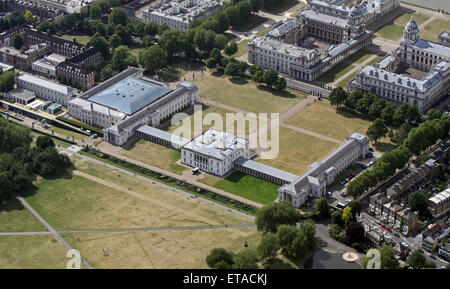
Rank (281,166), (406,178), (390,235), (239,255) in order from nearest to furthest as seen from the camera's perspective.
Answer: (239,255)
(390,235)
(406,178)
(281,166)

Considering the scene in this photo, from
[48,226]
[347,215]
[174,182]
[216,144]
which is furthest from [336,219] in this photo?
[48,226]

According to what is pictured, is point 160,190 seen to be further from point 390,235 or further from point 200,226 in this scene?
point 390,235

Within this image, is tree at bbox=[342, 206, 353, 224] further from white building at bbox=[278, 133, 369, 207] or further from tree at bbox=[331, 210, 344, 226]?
white building at bbox=[278, 133, 369, 207]

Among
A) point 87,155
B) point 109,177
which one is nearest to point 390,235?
point 109,177

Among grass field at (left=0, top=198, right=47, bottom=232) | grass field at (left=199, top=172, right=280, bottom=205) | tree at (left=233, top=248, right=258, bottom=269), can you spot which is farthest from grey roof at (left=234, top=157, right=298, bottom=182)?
grass field at (left=0, top=198, right=47, bottom=232)

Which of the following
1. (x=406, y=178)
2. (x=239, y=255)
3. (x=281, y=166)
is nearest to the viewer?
(x=239, y=255)

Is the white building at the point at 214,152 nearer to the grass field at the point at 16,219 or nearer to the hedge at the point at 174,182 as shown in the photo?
the hedge at the point at 174,182

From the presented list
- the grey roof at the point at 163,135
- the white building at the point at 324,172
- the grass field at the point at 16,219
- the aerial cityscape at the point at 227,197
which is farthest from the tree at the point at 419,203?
the grass field at the point at 16,219

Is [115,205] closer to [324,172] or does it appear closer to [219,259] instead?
[219,259]
